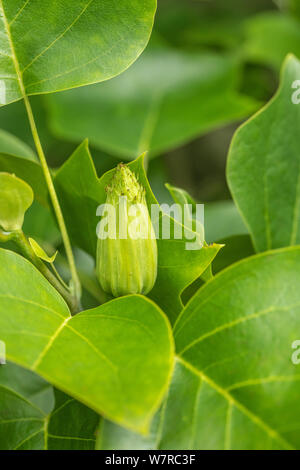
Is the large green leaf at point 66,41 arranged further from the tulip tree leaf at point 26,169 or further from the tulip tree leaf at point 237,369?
the tulip tree leaf at point 237,369

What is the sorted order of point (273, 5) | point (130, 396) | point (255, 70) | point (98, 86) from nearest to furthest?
1. point (130, 396)
2. point (98, 86)
3. point (255, 70)
4. point (273, 5)

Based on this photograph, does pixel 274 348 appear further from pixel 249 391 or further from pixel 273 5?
pixel 273 5

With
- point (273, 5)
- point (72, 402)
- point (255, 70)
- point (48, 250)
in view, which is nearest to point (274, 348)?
point (72, 402)

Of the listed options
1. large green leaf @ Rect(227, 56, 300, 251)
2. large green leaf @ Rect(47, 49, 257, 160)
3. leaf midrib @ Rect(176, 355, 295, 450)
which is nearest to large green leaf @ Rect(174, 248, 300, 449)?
A: leaf midrib @ Rect(176, 355, 295, 450)

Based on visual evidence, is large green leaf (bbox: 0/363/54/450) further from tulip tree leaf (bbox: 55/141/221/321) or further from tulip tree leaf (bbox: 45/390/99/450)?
tulip tree leaf (bbox: 55/141/221/321)

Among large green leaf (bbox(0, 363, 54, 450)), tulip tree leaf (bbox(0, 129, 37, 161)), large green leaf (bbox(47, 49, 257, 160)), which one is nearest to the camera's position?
large green leaf (bbox(0, 363, 54, 450))

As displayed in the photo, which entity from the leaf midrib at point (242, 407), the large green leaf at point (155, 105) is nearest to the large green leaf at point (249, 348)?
the leaf midrib at point (242, 407)
